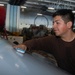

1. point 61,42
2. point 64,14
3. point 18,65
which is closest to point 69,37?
point 61,42

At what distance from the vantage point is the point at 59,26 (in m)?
1.74

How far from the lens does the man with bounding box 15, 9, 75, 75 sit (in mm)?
1688

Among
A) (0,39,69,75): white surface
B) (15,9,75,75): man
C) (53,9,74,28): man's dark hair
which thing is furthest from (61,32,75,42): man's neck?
(0,39,69,75): white surface

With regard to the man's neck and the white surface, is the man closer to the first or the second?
the man's neck

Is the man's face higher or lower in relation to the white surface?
higher

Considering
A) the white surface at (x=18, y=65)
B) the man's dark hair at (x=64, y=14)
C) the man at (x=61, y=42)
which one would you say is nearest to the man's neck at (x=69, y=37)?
the man at (x=61, y=42)

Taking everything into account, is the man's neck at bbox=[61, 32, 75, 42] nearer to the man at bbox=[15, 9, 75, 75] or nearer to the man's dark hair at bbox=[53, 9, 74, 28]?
the man at bbox=[15, 9, 75, 75]

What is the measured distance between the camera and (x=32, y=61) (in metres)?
1.00

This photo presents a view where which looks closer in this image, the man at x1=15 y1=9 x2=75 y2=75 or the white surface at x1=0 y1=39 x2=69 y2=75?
the white surface at x1=0 y1=39 x2=69 y2=75

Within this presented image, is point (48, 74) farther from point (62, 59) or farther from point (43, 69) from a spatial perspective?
point (62, 59)

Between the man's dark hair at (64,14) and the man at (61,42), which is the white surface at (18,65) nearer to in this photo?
the man at (61,42)

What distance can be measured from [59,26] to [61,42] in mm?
160

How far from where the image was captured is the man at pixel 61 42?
5.54ft

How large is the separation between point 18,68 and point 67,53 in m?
0.88
